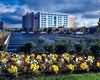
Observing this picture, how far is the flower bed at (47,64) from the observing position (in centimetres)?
878

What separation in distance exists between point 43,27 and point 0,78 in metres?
6.11

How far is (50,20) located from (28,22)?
114 cm

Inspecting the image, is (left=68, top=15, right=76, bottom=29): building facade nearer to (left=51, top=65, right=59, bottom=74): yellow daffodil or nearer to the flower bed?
the flower bed

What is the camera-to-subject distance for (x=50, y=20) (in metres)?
14.7

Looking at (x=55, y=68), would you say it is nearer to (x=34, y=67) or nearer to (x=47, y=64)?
(x=47, y=64)

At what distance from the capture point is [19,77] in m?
8.70

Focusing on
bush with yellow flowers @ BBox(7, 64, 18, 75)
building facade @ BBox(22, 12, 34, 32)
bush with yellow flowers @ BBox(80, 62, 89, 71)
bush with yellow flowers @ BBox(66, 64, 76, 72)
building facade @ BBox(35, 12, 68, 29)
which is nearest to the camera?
bush with yellow flowers @ BBox(7, 64, 18, 75)

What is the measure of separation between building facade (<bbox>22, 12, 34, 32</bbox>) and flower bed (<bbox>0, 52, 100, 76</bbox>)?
12.5ft

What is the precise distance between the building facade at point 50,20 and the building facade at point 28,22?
0.76 ft

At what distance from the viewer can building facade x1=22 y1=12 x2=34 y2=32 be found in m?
13.8

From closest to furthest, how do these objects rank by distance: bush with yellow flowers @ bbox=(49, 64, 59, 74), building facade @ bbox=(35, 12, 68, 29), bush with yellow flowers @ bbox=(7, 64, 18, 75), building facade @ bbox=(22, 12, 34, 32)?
bush with yellow flowers @ bbox=(7, 64, 18, 75), bush with yellow flowers @ bbox=(49, 64, 59, 74), building facade @ bbox=(22, 12, 34, 32), building facade @ bbox=(35, 12, 68, 29)

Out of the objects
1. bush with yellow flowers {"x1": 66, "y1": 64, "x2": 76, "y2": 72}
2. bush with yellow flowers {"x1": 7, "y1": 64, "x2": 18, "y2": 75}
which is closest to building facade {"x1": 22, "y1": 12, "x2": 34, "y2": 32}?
bush with yellow flowers {"x1": 66, "y1": 64, "x2": 76, "y2": 72}

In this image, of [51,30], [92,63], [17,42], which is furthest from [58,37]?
[92,63]

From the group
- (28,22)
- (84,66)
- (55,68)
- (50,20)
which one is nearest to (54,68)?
(55,68)
